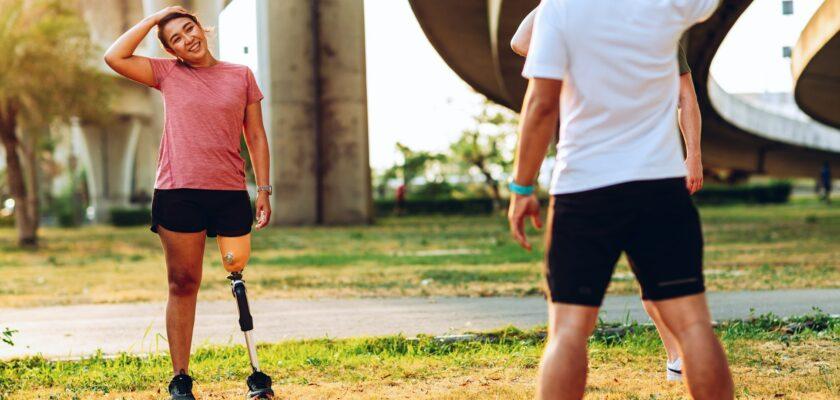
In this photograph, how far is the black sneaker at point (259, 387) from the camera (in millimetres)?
5258

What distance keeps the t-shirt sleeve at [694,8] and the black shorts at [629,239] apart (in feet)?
1.94

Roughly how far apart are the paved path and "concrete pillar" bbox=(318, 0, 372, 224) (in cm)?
2181

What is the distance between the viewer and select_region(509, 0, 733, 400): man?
3.47 m

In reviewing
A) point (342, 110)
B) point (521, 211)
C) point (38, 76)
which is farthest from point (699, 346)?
point (342, 110)

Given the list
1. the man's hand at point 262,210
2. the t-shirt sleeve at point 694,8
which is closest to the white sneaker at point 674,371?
the man's hand at point 262,210

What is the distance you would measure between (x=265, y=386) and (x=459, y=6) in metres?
18.5

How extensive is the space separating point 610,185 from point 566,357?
0.58m

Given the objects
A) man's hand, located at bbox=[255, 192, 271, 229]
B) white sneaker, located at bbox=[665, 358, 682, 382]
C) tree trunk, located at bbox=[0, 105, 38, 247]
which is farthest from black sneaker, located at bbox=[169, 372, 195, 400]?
tree trunk, located at bbox=[0, 105, 38, 247]

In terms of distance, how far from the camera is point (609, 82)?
3.53 meters

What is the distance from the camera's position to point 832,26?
18922mm

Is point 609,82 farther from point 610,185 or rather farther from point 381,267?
point 381,267

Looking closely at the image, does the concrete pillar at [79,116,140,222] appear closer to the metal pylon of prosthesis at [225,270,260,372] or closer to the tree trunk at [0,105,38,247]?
the tree trunk at [0,105,38,247]

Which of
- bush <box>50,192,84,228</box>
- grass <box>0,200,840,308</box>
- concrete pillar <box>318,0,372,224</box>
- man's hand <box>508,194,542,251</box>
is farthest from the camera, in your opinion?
bush <box>50,192,84,228</box>

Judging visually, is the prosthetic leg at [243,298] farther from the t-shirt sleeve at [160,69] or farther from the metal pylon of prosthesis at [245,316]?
the t-shirt sleeve at [160,69]
